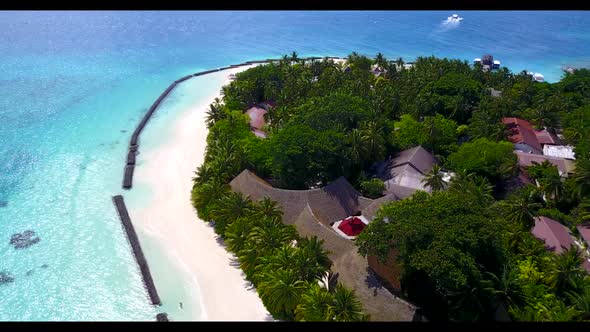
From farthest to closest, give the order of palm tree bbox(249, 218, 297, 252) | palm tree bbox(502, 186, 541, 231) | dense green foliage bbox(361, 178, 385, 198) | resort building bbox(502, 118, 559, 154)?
resort building bbox(502, 118, 559, 154)
dense green foliage bbox(361, 178, 385, 198)
palm tree bbox(502, 186, 541, 231)
palm tree bbox(249, 218, 297, 252)

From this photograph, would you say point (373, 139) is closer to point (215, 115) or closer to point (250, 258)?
point (250, 258)

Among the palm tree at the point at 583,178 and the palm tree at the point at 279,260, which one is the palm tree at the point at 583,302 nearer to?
the palm tree at the point at 583,178

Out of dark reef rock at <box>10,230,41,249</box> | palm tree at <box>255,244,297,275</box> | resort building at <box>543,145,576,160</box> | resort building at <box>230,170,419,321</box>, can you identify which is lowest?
dark reef rock at <box>10,230,41,249</box>

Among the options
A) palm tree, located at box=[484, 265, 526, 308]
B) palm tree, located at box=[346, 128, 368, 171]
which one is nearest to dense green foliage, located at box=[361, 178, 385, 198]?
palm tree, located at box=[346, 128, 368, 171]

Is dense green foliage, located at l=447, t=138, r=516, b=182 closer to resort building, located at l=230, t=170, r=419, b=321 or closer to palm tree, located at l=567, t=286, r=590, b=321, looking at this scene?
resort building, located at l=230, t=170, r=419, b=321

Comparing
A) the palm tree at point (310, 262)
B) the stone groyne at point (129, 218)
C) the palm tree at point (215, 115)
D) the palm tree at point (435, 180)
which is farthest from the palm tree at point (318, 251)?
the palm tree at point (215, 115)
